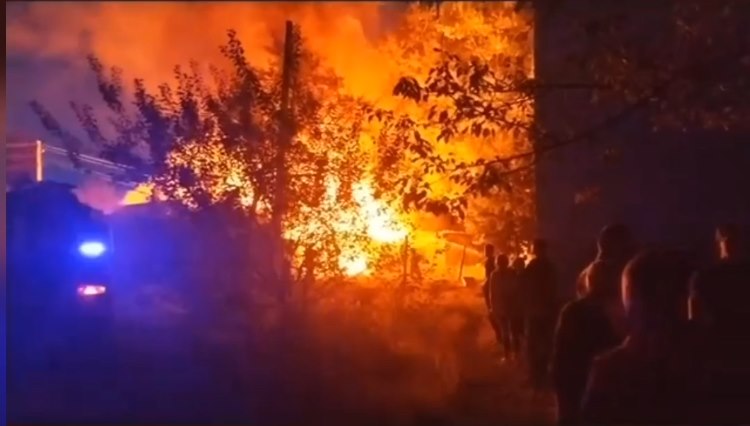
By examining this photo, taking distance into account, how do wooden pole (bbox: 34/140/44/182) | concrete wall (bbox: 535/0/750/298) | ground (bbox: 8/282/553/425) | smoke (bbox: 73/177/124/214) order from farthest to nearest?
smoke (bbox: 73/177/124/214) → wooden pole (bbox: 34/140/44/182) → concrete wall (bbox: 535/0/750/298) → ground (bbox: 8/282/553/425)

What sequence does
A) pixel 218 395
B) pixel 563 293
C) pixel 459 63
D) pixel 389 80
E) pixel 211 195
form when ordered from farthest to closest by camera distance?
pixel 389 80
pixel 563 293
pixel 211 195
pixel 218 395
pixel 459 63

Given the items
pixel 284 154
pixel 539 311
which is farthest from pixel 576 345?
pixel 284 154

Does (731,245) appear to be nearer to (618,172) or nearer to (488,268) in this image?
(488,268)

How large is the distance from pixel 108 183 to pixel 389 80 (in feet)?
13.9

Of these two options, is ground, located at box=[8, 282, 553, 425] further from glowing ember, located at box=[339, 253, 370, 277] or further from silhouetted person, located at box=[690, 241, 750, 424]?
silhouetted person, located at box=[690, 241, 750, 424]

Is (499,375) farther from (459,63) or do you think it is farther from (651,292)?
(651,292)

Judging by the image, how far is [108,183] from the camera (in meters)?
11.4

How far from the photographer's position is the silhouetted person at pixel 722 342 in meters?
3.94

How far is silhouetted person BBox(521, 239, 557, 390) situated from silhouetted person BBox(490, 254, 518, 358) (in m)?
0.39

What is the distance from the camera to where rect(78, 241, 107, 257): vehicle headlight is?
36.2 feet

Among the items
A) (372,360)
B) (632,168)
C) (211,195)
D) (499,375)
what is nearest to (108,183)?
(211,195)

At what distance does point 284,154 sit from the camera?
9.97 m

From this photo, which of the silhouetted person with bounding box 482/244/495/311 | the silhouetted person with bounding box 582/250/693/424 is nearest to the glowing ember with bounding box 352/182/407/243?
the silhouetted person with bounding box 482/244/495/311

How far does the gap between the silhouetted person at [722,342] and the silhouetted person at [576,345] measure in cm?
38
